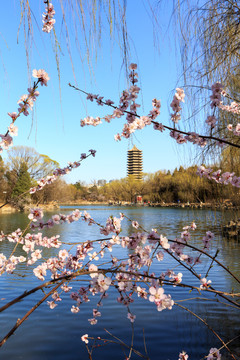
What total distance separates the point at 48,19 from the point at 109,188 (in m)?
76.3

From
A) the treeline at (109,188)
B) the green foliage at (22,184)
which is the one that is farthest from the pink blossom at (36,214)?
the green foliage at (22,184)

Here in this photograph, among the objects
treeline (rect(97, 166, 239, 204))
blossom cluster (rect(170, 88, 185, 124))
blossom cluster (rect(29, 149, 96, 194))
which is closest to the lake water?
treeline (rect(97, 166, 239, 204))

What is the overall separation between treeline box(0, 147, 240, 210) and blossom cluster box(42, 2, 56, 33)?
93 cm

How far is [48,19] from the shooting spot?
158cm

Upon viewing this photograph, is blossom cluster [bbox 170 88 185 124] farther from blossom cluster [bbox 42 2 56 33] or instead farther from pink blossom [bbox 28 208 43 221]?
pink blossom [bbox 28 208 43 221]

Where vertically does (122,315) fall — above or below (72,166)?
below

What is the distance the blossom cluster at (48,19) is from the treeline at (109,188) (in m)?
0.93

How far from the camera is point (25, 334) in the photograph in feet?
15.2

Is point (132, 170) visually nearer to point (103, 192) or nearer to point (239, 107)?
point (103, 192)

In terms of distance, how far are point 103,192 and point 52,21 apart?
3146 inches

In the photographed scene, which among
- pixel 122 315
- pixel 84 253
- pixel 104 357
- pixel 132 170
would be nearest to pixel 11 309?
pixel 122 315

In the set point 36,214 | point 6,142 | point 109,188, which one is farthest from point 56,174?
point 109,188

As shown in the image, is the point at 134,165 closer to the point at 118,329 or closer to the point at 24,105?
the point at 118,329

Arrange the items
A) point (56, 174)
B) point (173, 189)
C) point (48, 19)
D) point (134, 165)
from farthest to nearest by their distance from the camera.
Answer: point (134, 165) < point (173, 189) < point (56, 174) < point (48, 19)
